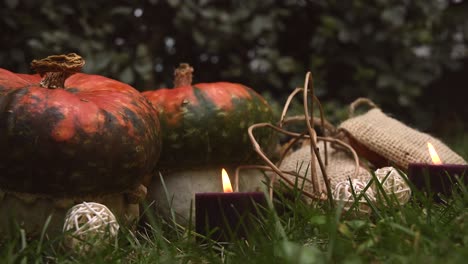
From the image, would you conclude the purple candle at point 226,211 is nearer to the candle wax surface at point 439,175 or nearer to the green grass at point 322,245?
the green grass at point 322,245

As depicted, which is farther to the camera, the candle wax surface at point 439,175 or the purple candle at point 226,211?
the candle wax surface at point 439,175

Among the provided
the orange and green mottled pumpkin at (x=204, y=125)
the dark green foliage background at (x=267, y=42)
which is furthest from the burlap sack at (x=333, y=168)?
the dark green foliage background at (x=267, y=42)

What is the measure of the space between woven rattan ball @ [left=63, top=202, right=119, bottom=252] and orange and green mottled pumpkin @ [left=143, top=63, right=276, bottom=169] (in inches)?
18.5

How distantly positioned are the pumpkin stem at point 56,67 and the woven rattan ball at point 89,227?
14.7 inches

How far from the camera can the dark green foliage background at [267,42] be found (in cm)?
279

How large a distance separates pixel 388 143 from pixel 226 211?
91 cm

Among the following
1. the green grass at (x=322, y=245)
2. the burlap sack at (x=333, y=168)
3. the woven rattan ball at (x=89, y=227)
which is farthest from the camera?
the burlap sack at (x=333, y=168)

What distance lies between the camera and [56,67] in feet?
4.66

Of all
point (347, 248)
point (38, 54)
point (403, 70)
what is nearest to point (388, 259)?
point (347, 248)

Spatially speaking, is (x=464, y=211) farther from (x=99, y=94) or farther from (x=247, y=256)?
(x=99, y=94)

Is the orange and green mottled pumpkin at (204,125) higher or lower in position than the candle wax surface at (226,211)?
higher

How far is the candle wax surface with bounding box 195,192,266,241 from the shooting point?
4.00 feet

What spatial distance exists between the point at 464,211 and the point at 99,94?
0.90 metres

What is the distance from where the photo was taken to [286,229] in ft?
4.19
